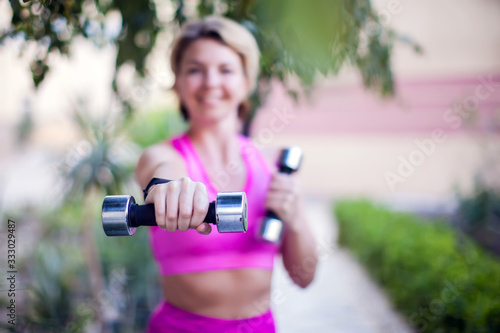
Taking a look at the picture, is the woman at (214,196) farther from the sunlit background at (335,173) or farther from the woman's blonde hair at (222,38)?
the sunlit background at (335,173)

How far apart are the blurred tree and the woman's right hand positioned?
0.33 metres

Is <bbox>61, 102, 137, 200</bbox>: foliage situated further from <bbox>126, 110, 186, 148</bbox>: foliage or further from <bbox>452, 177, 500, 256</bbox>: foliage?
<bbox>452, 177, 500, 256</bbox>: foliage

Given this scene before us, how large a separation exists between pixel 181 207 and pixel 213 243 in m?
0.50

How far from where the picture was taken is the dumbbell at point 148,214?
2.50 ft

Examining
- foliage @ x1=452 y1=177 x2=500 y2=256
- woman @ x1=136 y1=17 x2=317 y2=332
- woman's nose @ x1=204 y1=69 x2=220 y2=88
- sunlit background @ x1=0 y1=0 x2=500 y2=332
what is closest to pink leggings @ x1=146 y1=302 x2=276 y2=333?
woman @ x1=136 y1=17 x2=317 y2=332

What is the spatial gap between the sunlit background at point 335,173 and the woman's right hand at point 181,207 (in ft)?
2.90

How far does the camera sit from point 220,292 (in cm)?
131

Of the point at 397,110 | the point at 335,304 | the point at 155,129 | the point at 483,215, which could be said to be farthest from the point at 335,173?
the point at 335,304

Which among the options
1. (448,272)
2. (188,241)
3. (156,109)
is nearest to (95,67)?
(156,109)

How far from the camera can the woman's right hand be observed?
807 millimetres

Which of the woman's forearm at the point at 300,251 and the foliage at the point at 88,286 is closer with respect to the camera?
the woman's forearm at the point at 300,251

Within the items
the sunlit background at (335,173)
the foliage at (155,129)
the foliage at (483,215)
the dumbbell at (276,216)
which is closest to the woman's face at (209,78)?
the dumbbell at (276,216)

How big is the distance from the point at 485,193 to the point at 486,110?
652 cm

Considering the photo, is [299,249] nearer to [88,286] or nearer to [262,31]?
[262,31]
